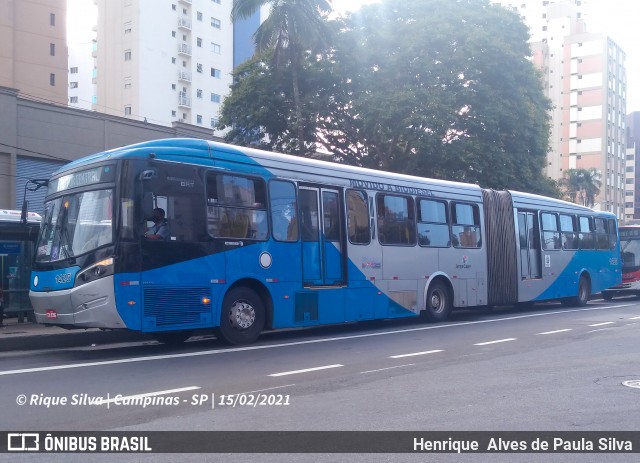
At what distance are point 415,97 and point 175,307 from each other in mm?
16968

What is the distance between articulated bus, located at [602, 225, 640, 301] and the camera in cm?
2844

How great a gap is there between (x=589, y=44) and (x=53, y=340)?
8277 centimetres

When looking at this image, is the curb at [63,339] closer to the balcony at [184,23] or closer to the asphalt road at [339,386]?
the asphalt road at [339,386]

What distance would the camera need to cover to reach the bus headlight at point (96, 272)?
1131 cm

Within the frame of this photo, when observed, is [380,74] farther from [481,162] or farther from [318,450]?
[318,450]

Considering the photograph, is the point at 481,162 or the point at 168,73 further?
the point at 168,73

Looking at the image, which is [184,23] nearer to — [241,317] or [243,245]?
[243,245]

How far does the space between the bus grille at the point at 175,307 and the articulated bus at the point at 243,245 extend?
18 mm

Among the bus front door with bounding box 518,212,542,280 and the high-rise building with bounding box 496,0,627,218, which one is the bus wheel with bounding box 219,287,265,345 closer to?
the bus front door with bounding box 518,212,542,280

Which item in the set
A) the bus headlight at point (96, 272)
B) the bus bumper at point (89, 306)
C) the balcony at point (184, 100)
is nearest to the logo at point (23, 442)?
the bus bumper at point (89, 306)

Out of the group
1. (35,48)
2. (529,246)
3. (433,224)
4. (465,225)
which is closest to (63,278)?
(433,224)

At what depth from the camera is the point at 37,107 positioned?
26.9 metres

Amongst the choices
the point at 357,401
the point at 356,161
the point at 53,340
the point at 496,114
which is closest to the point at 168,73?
the point at 356,161

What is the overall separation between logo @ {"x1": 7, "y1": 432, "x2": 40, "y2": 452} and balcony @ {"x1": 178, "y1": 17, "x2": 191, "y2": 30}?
56778 millimetres
